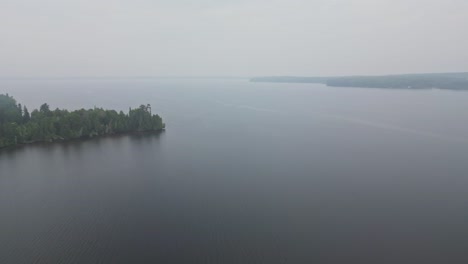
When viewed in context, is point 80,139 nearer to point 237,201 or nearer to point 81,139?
point 81,139

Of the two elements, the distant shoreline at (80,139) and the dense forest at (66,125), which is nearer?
the distant shoreline at (80,139)

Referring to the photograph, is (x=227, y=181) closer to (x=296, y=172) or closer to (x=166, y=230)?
(x=296, y=172)

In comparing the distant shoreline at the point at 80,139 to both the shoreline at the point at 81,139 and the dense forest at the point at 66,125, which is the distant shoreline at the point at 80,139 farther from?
the dense forest at the point at 66,125

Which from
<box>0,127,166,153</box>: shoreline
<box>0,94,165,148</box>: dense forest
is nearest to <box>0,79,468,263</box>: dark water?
<box>0,127,166,153</box>: shoreline

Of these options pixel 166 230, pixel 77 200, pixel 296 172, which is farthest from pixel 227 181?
pixel 77 200

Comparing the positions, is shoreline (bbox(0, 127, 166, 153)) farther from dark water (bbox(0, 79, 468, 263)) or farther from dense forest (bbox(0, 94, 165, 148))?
dark water (bbox(0, 79, 468, 263))

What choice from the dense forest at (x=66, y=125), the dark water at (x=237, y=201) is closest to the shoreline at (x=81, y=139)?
the dense forest at (x=66, y=125)
